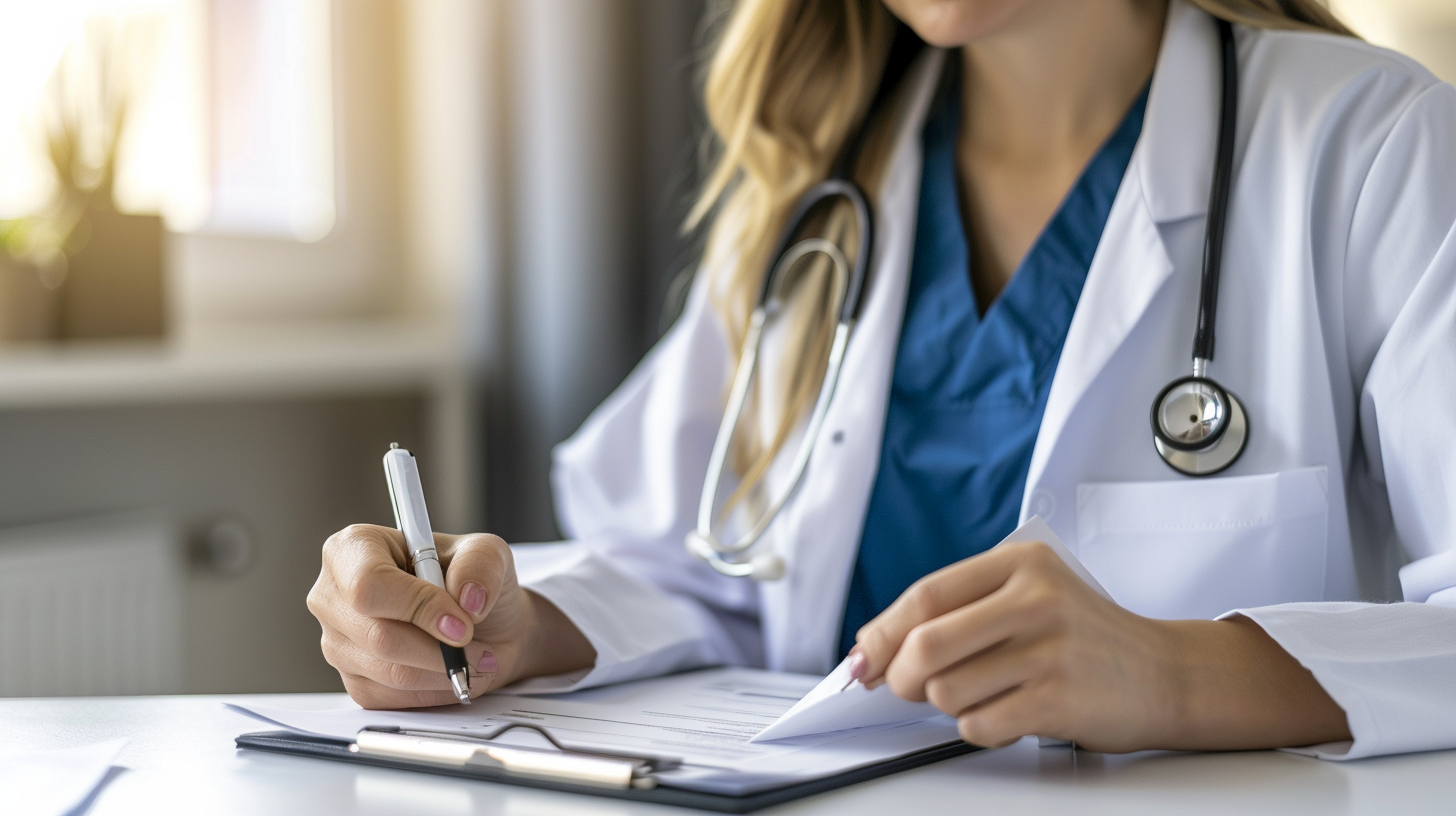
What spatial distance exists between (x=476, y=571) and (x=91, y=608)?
1147 mm

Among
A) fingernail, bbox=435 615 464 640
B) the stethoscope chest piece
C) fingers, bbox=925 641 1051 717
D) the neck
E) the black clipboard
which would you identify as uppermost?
the neck

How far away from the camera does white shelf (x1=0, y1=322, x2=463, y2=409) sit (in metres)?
1.65

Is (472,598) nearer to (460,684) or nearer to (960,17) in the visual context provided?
(460,684)

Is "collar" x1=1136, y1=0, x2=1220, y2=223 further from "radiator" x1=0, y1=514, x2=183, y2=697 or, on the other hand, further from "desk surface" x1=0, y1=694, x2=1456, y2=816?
"radiator" x1=0, y1=514, x2=183, y2=697

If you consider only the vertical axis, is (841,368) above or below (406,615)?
above

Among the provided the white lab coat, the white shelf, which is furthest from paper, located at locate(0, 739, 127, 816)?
the white shelf

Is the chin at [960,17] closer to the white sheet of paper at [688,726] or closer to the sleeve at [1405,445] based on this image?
the sleeve at [1405,445]

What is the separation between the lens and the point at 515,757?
65 centimetres

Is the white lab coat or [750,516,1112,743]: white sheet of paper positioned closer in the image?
[750,516,1112,743]: white sheet of paper

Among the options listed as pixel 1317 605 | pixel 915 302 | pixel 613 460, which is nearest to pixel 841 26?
pixel 915 302

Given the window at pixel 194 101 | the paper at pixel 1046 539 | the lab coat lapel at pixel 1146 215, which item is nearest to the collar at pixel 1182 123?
the lab coat lapel at pixel 1146 215

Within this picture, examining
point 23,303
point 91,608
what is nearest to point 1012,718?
point 91,608

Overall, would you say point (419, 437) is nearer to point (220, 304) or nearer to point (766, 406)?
point (220, 304)

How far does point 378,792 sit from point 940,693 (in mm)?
276
